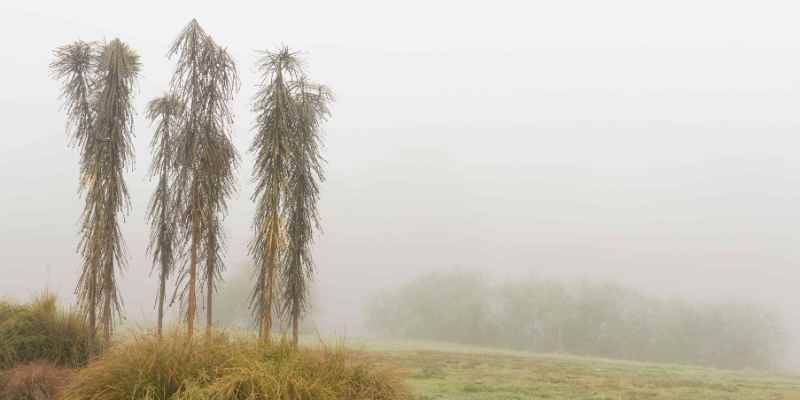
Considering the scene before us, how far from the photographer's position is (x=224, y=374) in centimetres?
823

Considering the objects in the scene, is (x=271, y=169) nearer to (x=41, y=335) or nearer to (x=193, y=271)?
(x=193, y=271)

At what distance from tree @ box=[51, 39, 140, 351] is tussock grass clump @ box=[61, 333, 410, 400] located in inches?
218

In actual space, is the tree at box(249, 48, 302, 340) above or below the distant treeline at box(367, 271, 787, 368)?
above

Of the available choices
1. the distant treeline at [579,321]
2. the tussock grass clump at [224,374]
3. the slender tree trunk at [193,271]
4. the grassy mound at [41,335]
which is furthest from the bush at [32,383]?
the distant treeline at [579,321]

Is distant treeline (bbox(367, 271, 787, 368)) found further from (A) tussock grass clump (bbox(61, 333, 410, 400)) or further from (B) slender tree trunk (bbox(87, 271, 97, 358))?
(A) tussock grass clump (bbox(61, 333, 410, 400))

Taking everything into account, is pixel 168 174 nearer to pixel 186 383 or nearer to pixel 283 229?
pixel 283 229

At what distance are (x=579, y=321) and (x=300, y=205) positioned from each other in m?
55.0

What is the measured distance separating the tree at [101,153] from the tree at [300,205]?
4.27 meters

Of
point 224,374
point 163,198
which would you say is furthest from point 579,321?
point 224,374

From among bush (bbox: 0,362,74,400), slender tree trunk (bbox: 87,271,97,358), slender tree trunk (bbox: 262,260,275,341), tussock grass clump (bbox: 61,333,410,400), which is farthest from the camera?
slender tree trunk (bbox: 87,271,97,358)

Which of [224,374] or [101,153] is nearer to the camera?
[224,374]

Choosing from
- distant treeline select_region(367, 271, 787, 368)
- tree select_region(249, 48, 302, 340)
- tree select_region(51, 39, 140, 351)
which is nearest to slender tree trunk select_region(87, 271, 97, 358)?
tree select_region(51, 39, 140, 351)

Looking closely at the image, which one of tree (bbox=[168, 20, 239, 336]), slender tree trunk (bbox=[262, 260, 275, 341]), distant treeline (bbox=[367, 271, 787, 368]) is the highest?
tree (bbox=[168, 20, 239, 336])

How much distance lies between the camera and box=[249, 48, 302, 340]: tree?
43.3ft
